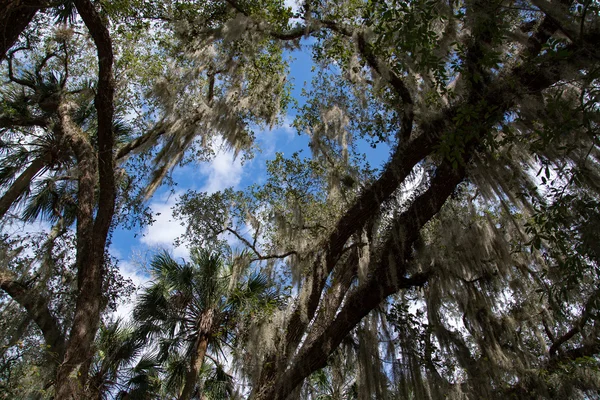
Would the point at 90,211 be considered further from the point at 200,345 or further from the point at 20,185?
the point at 200,345

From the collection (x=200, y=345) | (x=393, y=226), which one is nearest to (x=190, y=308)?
(x=200, y=345)

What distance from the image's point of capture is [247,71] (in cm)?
671

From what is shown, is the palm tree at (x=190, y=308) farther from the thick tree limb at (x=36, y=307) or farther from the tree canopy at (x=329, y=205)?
the thick tree limb at (x=36, y=307)

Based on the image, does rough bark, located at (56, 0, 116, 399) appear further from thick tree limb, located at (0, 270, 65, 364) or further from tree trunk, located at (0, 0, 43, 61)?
tree trunk, located at (0, 0, 43, 61)

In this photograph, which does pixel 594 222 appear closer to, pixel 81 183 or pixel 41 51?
pixel 81 183

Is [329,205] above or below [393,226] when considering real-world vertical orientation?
above

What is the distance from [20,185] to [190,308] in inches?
113

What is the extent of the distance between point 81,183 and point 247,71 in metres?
3.16

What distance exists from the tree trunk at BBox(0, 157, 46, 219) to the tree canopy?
0.04 m

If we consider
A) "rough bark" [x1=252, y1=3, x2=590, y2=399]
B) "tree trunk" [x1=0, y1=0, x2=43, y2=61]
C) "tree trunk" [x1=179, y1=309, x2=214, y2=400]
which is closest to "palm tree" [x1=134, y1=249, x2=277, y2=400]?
"tree trunk" [x1=179, y1=309, x2=214, y2=400]

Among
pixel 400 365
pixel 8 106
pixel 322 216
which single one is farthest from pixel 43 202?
pixel 400 365

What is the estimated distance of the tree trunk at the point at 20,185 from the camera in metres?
4.84

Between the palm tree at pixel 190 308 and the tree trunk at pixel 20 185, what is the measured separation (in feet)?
7.37

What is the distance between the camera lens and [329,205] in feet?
21.1
